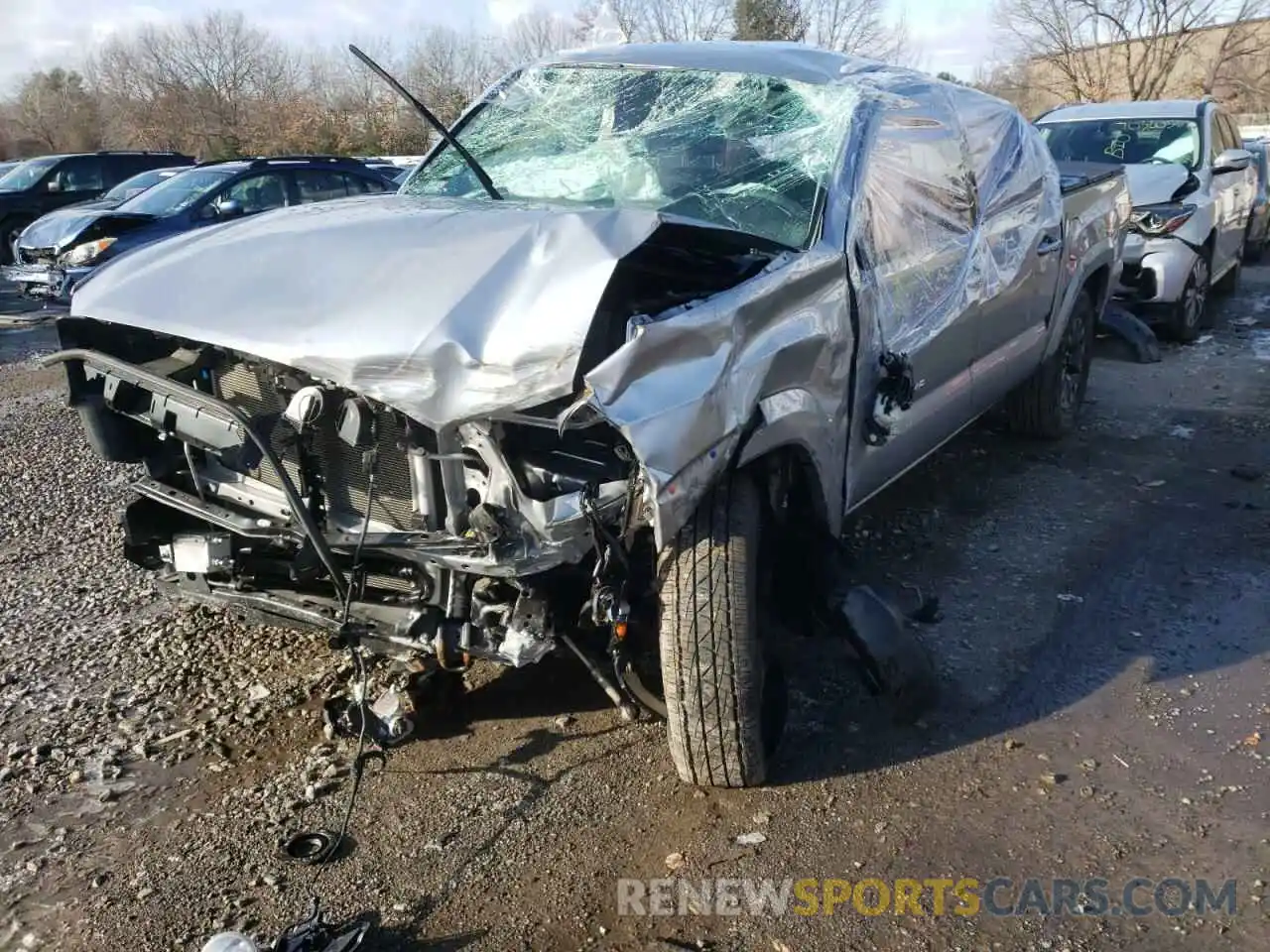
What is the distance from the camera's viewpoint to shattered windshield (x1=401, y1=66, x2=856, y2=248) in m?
3.59

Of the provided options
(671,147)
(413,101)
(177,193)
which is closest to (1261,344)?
(671,147)

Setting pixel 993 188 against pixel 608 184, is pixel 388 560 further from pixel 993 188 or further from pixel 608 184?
pixel 993 188

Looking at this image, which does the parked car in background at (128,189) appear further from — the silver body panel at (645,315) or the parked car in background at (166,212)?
the silver body panel at (645,315)

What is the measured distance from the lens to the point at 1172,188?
8773mm

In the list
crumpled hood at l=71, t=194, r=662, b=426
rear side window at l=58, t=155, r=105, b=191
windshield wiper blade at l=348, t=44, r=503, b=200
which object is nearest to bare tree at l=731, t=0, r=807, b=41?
rear side window at l=58, t=155, r=105, b=191

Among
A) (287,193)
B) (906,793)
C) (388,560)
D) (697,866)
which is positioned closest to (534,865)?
(697,866)

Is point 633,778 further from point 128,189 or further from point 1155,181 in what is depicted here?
point 128,189

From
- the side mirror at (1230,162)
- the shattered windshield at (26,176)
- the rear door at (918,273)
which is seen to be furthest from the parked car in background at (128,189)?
the side mirror at (1230,162)

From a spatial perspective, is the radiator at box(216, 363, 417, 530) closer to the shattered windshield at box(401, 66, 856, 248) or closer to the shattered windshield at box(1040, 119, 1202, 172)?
the shattered windshield at box(401, 66, 856, 248)

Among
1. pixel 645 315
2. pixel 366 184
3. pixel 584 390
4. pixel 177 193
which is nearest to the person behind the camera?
pixel 584 390

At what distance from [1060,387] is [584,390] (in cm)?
434

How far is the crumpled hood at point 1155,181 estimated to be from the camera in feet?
28.8

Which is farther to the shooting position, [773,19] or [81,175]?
[773,19]

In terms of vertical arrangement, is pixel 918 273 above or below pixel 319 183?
above
